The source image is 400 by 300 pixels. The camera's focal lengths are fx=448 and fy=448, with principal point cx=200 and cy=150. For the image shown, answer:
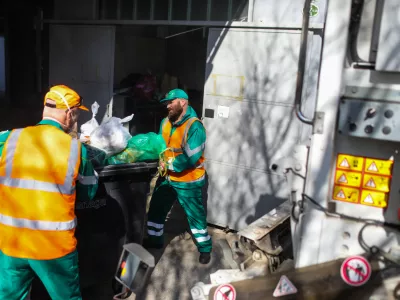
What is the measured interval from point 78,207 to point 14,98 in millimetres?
6244

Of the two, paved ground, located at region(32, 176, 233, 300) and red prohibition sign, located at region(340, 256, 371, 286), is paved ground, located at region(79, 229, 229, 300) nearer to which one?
paved ground, located at region(32, 176, 233, 300)

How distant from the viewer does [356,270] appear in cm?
195

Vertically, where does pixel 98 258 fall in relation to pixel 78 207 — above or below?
below

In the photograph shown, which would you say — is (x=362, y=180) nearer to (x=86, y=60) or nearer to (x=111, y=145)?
(x=111, y=145)

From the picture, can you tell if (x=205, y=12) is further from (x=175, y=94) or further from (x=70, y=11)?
(x=70, y=11)

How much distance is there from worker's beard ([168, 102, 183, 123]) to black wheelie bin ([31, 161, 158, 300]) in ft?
1.99

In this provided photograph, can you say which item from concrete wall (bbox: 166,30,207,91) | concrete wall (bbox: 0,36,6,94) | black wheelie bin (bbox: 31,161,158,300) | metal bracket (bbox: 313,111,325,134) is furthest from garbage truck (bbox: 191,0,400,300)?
concrete wall (bbox: 0,36,6,94)

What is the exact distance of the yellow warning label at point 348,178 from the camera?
1.92m

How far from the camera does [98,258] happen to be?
10.9ft

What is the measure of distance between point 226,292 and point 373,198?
0.84m

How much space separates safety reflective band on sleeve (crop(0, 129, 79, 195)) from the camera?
2.39 meters

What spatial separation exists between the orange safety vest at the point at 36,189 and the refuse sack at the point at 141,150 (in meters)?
1.01

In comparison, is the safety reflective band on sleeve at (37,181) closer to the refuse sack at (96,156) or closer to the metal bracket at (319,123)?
the refuse sack at (96,156)

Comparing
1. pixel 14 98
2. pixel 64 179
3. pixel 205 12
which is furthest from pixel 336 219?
pixel 14 98
